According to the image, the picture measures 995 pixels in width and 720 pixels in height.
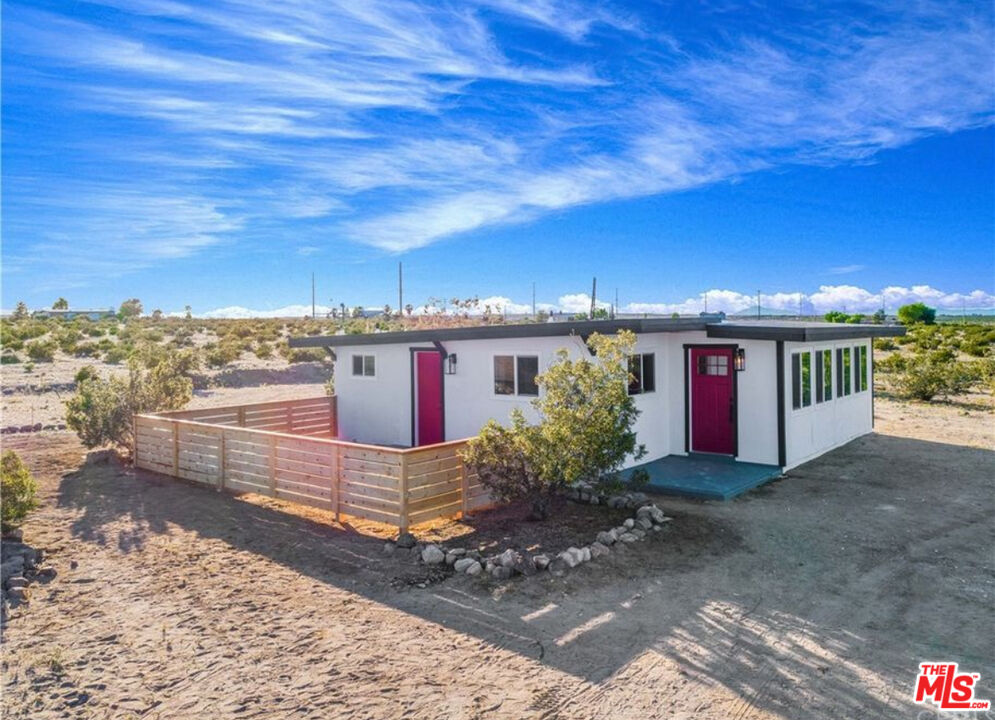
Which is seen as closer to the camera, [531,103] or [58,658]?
[58,658]

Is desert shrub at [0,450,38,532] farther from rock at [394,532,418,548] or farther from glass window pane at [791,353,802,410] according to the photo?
glass window pane at [791,353,802,410]

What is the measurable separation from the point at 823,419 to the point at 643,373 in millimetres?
4361

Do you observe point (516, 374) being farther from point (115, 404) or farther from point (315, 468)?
point (115, 404)

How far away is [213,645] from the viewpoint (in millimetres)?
5242

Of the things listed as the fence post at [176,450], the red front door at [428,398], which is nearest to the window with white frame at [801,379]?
the red front door at [428,398]

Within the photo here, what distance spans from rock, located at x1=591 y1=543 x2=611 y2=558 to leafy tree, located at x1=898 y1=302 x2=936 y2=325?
193 ft

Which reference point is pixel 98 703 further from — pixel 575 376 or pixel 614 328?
pixel 614 328

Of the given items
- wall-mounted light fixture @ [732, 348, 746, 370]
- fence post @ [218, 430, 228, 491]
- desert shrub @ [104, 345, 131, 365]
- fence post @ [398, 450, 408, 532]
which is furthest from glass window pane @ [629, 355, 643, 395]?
desert shrub @ [104, 345, 131, 365]

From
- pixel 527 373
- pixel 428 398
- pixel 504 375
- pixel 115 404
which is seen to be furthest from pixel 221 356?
pixel 527 373

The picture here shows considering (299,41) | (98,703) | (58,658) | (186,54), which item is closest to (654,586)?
(98,703)

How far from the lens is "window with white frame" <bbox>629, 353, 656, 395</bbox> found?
1104cm

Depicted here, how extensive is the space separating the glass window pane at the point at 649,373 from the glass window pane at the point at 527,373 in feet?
6.48

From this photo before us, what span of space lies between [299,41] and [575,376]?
24.6 ft

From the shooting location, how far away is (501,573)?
659cm
